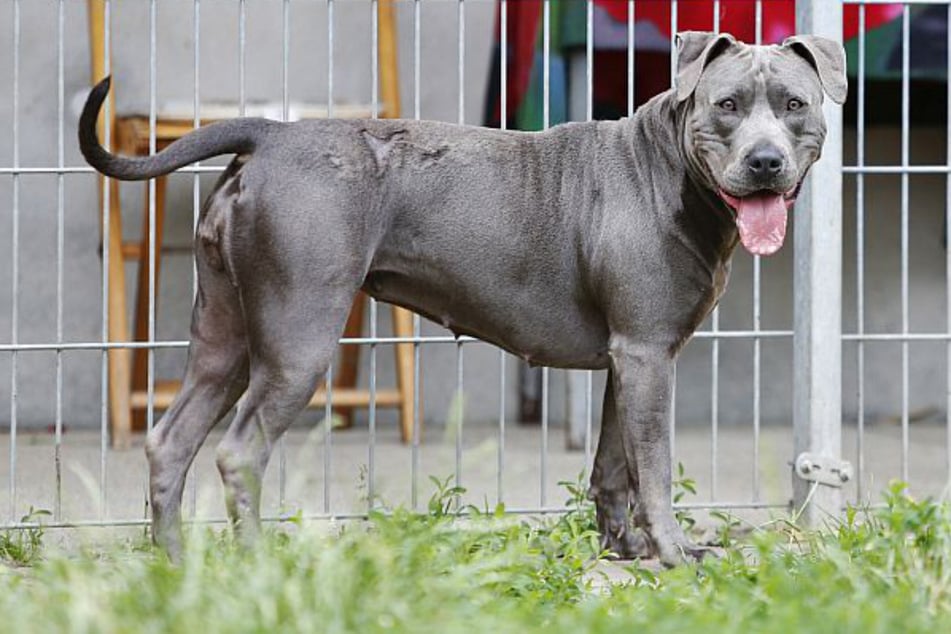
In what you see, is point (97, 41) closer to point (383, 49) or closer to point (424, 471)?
point (383, 49)

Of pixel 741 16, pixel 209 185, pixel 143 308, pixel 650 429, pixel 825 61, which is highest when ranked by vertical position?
pixel 741 16

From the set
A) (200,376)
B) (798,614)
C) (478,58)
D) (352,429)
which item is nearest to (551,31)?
(478,58)

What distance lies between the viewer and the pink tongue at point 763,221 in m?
3.01

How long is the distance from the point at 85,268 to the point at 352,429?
3.74ft

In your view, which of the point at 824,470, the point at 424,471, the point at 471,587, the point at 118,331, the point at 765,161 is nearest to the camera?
the point at 471,587

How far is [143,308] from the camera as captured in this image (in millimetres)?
5211

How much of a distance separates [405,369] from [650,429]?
2078 millimetres

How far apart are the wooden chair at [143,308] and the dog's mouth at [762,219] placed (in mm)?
2104

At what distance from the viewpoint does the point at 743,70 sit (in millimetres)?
3094

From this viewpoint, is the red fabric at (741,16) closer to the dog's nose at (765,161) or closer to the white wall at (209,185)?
the white wall at (209,185)

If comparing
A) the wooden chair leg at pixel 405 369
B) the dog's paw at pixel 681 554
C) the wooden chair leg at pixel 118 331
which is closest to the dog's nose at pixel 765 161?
the dog's paw at pixel 681 554

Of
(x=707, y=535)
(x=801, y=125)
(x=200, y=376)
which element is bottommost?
(x=707, y=535)

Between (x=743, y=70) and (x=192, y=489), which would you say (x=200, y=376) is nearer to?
(x=192, y=489)

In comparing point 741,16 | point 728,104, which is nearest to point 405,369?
point 741,16
